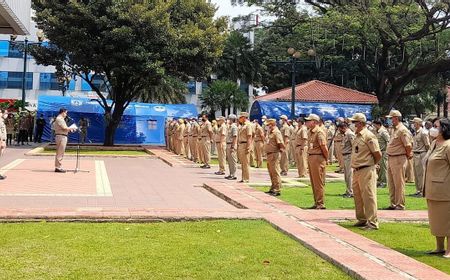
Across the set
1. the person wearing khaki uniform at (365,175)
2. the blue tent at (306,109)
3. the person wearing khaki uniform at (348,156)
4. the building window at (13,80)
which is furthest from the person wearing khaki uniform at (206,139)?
the building window at (13,80)

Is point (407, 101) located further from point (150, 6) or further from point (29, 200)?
point (29, 200)

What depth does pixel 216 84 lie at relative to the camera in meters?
48.8

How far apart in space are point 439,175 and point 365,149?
1.87 m

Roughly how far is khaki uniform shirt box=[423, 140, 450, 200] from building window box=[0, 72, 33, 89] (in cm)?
5645

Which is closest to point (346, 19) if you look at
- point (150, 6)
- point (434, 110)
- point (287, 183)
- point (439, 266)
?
point (150, 6)

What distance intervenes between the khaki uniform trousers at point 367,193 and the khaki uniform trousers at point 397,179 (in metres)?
2.33

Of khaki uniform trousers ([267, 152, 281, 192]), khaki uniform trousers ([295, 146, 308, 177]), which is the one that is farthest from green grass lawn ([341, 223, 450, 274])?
khaki uniform trousers ([295, 146, 308, 177])

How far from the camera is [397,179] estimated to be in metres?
10.8

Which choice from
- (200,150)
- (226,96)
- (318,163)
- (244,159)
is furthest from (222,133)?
(226,96)

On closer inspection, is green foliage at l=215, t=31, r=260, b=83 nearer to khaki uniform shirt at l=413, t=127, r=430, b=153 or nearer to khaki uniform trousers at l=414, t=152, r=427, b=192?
khaki uniform shirt at l=413, t=127, r=430, b=153

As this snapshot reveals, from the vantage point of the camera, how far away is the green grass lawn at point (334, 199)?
11368mm

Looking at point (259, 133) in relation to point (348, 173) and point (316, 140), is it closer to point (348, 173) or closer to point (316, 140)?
point (348, 173)

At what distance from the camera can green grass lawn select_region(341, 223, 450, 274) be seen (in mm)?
6613

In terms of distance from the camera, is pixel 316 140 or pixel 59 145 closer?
pixel 316 140
